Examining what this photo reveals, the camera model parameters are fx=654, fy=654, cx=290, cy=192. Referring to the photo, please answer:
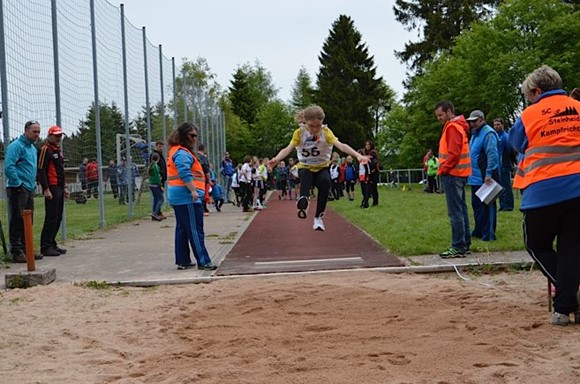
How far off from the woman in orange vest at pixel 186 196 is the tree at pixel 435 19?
44319mm

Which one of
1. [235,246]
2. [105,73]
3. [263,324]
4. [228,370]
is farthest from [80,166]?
[228,370]

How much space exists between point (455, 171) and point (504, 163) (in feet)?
18.7

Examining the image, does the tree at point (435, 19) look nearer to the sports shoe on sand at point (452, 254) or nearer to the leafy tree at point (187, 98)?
the leafy tree at point (187, 98)

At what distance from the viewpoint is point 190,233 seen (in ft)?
29.5

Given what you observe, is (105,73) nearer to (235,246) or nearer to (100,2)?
(100,2)

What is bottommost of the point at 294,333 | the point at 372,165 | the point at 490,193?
the point at 294,333

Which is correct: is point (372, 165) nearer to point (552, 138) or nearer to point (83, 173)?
point (83, 173)

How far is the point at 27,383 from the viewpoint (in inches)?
173

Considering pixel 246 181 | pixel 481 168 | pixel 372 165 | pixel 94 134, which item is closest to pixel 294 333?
pixel 481 168

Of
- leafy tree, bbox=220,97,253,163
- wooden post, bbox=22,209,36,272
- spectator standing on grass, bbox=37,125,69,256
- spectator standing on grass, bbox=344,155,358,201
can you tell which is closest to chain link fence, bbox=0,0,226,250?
spectator standing on grass, bbox=37,125,69,256

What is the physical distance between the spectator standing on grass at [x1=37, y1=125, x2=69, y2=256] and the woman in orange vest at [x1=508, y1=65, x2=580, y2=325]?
7.57 metres

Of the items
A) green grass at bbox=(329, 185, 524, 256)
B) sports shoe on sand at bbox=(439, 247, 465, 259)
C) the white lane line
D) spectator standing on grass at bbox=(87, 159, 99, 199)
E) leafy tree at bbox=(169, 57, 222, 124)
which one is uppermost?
leafy tree at bbox=(169, 57, 222, 124)

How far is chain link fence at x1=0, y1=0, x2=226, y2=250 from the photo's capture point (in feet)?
36.2

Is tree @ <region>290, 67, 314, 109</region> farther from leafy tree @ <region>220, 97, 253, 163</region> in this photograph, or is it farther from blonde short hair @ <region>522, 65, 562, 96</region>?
blonde short hair @ <region>522, 65, 562, 96</region>
